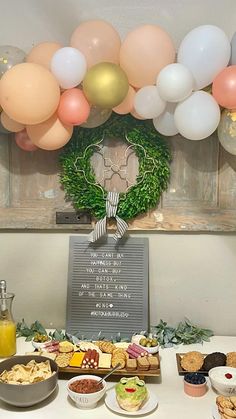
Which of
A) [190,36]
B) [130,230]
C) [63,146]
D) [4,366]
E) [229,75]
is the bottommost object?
[4,366]

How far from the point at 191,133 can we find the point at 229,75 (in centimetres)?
22

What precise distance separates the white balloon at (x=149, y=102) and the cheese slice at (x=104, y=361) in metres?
0.86

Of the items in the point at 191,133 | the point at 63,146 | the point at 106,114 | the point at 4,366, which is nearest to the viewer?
the point at 4,366

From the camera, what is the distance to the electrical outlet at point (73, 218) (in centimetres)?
187

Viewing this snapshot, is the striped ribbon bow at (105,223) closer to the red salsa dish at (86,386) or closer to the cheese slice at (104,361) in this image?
the cheese slice at (104,361)

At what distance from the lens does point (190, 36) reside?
1571 mm

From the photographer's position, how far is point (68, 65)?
62.1 inches

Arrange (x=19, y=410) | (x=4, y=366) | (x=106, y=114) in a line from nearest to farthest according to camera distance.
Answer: (x=19, y=410)
(x=4, y=366)
(x=106, y=114)

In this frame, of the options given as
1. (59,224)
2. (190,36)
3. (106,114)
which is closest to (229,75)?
(190,36)

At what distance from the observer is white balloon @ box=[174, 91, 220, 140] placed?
5.08 ft

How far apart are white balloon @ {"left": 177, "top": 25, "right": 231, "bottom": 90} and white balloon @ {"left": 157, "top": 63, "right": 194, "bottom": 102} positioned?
0.14 feet

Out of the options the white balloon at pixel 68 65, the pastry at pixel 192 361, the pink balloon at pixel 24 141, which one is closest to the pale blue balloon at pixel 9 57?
the white balloon at pixel 68 65

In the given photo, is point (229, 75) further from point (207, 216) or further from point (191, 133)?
point (207, 216)

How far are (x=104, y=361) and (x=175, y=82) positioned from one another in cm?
96
